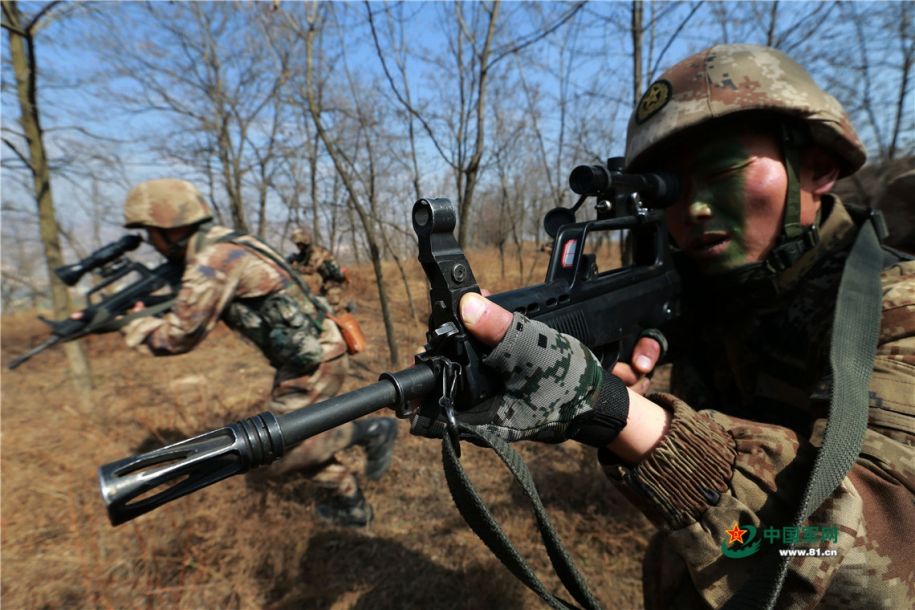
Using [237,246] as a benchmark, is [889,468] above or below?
below

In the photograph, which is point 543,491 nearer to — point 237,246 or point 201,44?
point 237,246

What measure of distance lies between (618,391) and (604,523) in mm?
2622

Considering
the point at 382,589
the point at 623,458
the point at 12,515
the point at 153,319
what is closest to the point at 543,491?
the point at 382,589

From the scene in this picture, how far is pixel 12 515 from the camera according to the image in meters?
3.64

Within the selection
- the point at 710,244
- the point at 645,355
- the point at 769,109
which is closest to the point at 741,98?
the point at 769,109

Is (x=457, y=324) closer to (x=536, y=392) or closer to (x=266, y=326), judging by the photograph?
(x=536, y=392)

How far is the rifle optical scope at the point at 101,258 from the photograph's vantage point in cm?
428

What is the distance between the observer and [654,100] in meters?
1.81

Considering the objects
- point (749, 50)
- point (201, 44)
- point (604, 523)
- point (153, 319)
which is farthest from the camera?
point (201, 44)

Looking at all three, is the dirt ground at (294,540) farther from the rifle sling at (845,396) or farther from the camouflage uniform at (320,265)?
the camouflage uniform at (320,265)

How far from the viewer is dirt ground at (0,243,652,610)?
276 cm

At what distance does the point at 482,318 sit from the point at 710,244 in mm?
1136

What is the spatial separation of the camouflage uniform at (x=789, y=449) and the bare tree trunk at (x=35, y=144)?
6969 mm

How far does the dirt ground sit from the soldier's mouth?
224 centimetres
